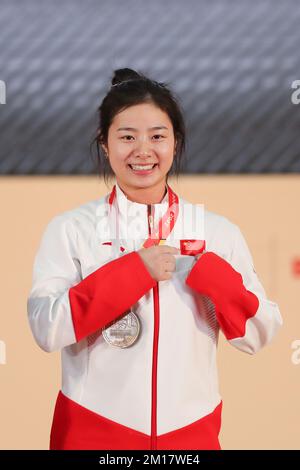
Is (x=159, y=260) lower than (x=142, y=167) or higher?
lower

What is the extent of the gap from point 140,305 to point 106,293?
0.08m

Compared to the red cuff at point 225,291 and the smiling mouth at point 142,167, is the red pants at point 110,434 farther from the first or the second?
the smiling mouth at point 142,167

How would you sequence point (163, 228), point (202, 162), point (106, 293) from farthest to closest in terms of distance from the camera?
point (202, 162) < point (163, 228) < point (106, 293)

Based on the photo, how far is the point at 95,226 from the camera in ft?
3.89

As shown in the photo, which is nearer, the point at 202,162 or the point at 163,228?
the point at 163,228

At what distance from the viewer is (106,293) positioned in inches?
43.0

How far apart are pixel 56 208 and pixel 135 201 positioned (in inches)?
53.2

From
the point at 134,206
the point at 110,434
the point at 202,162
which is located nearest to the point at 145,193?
the point at 134,206

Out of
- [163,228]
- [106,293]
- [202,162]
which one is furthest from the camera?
[202,162]

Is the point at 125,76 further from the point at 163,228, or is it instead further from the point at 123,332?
the point at 123,332

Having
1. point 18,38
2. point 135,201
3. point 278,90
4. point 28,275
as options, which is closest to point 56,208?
point 28,275

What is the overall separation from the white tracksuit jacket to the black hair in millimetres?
163

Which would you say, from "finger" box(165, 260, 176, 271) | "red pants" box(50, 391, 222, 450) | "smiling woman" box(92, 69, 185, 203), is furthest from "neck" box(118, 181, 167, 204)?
"red pants" box(50, 391, 222, 450)

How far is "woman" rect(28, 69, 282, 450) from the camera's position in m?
1.11
